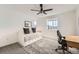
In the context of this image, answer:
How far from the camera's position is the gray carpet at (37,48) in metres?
1.58

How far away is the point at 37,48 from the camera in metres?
1.66

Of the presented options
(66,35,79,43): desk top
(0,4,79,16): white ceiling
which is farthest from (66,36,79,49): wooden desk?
(0,4,79,16): white ceiling

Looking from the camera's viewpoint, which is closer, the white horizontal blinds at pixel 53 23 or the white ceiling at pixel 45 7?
the white ceiling at pixel 45 7

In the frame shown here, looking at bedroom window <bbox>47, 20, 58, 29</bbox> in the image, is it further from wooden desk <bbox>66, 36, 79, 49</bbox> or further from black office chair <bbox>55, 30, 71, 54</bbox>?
wooden desk <bbox>66, 36, 79, 49</bbox>

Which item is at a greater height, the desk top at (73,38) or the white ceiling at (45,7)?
the white ceiling at (45,7)

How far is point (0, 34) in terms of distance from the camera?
155 cm

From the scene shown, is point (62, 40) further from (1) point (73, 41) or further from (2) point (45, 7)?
(2) point (45, 7)

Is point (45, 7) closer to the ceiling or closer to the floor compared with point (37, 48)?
closer to the ceiling

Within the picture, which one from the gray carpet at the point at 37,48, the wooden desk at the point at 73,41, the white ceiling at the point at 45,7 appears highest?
the white ceiling at the point at 45,7

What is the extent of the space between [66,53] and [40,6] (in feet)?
3.26

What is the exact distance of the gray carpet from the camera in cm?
158

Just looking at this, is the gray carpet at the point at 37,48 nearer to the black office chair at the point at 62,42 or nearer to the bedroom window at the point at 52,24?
the black office chair at the point at 62,42

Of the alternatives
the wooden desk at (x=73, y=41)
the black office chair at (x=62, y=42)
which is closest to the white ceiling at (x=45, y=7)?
the black office chair at (x=62, y=42)

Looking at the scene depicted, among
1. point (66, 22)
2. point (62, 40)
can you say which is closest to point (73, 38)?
point (62, 40)
